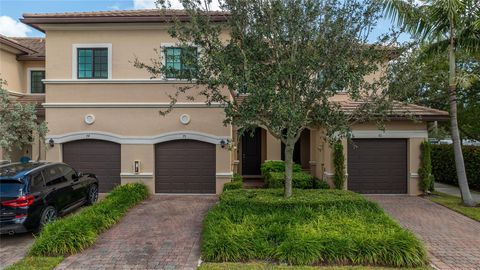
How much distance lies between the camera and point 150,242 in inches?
285

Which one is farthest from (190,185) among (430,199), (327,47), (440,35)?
(440,35)

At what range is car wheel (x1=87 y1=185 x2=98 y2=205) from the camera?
417 inches

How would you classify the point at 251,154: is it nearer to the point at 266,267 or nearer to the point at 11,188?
the point at 266,267

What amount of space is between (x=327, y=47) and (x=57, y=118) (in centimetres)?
1063

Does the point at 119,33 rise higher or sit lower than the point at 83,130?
higher

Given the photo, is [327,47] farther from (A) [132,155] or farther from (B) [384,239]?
(A) [132,155]

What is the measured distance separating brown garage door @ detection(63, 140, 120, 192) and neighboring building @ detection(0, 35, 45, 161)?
5.90 feet

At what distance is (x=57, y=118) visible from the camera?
12.5 m

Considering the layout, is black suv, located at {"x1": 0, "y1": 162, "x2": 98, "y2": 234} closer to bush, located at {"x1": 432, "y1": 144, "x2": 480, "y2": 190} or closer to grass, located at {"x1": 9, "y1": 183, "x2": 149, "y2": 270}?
grass, located at {"x1": 9, "y1": 183, "x2": 149, "y2": 270}

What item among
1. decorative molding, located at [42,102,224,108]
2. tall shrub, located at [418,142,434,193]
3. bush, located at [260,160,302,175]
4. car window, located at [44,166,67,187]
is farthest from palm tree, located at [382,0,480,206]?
car window, located at [44,166,67,187]

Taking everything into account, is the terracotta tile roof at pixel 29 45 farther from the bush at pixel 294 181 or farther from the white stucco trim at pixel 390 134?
the white stucco trim at pixel 390 134

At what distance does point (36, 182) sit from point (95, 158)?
16.2 feet

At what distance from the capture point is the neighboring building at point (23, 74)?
545 inches

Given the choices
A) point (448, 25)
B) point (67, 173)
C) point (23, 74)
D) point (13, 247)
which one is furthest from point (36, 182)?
point (448, 25)
